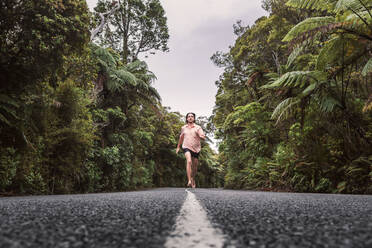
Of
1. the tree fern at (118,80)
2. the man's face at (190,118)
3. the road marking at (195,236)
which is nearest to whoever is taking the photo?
the road marking at (195,236)

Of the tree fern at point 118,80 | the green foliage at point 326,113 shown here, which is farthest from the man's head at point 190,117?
the tree fern at point 118,80

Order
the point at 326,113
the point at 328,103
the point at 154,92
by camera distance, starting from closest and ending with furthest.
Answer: the point at 328,103
the point at 326,113
the point at 154,92

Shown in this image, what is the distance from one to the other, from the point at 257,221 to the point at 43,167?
6336 mm

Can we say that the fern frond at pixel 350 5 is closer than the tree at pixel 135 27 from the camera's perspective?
Yes

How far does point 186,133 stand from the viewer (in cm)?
877

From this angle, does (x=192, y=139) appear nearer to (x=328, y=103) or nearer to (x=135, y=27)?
(x=328, y=103)

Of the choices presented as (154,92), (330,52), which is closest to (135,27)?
(154,92)

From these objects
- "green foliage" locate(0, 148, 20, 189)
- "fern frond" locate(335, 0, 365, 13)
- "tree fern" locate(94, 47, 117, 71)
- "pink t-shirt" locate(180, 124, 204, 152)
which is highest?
"tree fern" locate(94, 47, 117, 71)

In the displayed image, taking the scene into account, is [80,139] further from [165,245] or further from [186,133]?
[165,245]

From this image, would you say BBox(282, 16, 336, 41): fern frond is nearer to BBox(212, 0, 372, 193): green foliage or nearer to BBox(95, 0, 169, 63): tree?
BBox(212, 0, 372, 193): green foliage

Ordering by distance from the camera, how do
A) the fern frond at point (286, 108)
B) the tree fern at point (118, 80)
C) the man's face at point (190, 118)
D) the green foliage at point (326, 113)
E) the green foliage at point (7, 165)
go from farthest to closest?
the tree fern at point (118, 80), the man's face at point (190, 118), the fern frond at point (286, 108), the green foliage at point (326, 113), the green foliage at point (7, 165)

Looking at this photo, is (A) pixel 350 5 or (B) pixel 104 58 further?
(B) pixel 104 58

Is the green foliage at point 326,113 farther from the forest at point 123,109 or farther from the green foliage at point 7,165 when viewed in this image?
the green foliage at point 7,165

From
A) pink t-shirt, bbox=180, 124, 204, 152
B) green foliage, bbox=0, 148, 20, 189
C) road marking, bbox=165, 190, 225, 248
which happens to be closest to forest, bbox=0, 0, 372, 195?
green foliage, bbox=0, 148, 20, 189
